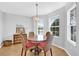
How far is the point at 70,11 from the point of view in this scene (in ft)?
12.5

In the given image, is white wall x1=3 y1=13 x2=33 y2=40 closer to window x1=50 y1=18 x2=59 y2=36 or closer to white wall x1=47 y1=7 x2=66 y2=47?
window x1=50 y1=18 x2=59 y2=36

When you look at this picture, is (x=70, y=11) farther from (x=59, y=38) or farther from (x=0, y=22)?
(x=0, y=22)

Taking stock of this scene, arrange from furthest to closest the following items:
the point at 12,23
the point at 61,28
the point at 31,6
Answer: the point at 12,23 → the point at 61,28 → the point at 31,6

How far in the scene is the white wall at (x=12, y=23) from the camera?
18.8ft

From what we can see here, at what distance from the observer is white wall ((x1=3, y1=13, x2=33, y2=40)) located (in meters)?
5.73

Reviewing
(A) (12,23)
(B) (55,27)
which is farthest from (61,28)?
(A) (12,23)

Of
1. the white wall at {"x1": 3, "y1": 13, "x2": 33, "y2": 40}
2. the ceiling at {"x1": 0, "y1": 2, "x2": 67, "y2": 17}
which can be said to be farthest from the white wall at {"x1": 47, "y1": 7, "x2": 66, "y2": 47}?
the white wall at {"x1": 3, "y1": 13, "x2": 33, "y2": 40}

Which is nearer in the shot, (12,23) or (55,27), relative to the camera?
(55,27)

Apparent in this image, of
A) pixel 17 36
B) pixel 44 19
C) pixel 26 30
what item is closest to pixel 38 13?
pixel 44 19

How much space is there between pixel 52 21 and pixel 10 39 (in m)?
2.33

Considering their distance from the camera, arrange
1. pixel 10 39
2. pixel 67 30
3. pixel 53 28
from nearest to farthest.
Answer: pixel 67 30 < pixel 53 28 < pixel 10 39

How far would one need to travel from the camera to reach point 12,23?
593cm

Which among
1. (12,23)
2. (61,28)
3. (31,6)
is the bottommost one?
(61,28)

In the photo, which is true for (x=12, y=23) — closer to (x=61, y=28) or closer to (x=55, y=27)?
(x=55, y=27)
